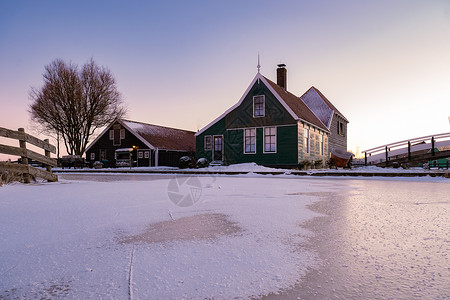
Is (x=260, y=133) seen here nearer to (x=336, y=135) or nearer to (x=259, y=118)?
(x=259, y=118)

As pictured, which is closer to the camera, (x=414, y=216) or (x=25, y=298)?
(x=25, y=298)

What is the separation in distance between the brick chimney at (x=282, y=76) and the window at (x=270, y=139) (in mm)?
5510

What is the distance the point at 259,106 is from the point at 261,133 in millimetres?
1974

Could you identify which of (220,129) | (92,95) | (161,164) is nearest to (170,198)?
(220,129)

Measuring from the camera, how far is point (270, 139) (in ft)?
72.2

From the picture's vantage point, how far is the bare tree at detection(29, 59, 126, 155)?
33281mm

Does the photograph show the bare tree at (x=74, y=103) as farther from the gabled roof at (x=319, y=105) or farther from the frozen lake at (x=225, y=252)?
the frozen lake at (x=225, y=252)

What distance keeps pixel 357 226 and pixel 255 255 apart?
178 cm

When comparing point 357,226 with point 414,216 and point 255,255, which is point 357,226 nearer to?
point 414,216

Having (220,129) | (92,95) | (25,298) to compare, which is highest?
(92,95)

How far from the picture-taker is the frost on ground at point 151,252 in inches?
79.4

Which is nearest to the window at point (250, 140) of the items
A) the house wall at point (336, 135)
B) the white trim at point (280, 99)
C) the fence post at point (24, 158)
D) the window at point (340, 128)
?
the white trim at point (280, 99)

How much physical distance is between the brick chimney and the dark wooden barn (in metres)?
11.4

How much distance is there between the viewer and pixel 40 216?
175 inches
